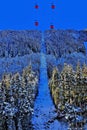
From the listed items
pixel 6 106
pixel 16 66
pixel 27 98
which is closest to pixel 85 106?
pixel 27 98

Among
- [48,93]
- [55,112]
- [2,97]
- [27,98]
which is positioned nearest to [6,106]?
[2,97]

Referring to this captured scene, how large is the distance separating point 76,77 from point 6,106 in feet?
61.1

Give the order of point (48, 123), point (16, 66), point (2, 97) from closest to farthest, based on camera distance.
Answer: point (2, 97) → point (48, 123) → point (16, 66)

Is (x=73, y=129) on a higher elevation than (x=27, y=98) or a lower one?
lower

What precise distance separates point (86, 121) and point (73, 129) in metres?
13.1

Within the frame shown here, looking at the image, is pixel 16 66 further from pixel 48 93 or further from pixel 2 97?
pixel 2 97

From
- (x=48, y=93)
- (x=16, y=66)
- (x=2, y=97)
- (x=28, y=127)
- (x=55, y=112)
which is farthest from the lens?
(x=16, y=66)

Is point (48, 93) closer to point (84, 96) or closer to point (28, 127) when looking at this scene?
point (84, 96)

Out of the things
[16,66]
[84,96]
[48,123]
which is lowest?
[48,123]

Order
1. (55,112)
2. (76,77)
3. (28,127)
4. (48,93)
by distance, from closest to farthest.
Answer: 1. (28,127)
2. (76,77)
3. (55,112)
4. (48,93)

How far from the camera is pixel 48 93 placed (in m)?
128

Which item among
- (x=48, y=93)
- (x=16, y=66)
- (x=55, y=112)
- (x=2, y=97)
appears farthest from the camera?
(x=16, y=66)

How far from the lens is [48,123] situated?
9312 cm

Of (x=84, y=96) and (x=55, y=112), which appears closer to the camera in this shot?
(x=84, y=96)
